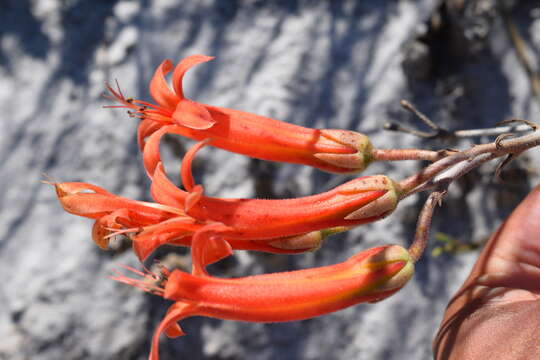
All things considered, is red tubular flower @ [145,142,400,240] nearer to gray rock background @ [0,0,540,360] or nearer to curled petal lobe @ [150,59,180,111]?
curled petal lobe @ [150,59,180,111]

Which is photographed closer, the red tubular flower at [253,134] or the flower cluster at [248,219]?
the flower cluster at [248,219]

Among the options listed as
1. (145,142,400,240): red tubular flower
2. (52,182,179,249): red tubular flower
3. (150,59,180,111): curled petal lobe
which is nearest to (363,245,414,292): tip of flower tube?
(145,142,400,240): red tubular flower

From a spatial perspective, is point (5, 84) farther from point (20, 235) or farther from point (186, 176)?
point (186, 176)

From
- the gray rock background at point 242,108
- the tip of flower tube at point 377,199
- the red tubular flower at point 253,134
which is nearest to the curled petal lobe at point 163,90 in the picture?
the red tubular flower at point 253,134

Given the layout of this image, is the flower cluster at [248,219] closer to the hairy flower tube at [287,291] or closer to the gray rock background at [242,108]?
the hairy flower tube at [287,291]

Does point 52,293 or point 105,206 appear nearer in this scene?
point 105,206

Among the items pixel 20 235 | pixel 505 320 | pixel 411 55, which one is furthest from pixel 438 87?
pixel 20 235

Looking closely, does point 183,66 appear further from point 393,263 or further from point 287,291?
point 393,263

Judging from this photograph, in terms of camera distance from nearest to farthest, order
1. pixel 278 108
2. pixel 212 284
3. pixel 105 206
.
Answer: pixel 212 284, pixel 105 206, pixel 278 108
